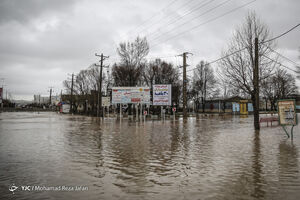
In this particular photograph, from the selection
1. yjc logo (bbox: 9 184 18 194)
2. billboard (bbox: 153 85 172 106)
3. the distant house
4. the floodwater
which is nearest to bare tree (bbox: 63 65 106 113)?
billboard (bbox: 153 85 172 106)

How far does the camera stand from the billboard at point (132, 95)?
101 ft

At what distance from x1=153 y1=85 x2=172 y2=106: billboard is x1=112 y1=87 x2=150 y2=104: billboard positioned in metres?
1.53

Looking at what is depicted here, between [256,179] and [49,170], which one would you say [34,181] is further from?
[256,179]

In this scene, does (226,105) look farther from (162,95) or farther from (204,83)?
(162,95)

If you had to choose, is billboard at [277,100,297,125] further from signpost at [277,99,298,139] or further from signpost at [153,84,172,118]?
signpost at [153,84,172,118]

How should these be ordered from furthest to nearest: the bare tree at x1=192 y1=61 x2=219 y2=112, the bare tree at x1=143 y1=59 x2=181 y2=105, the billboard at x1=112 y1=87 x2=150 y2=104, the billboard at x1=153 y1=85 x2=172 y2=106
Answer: the bare tree at x1=192 y1=61 x2=219 y2=112 < the bare tree at x1=143 y1=59 x2=181 y2=105 < the billboard at x1=153 y1=85 x2=172 y2=106 < the billboard at x1=112 y1=87 x2=150 y2=104

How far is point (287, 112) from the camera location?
1266cm

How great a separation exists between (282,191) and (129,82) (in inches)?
1453

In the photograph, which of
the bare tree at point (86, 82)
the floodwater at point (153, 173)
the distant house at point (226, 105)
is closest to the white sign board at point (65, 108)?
the bare tree at point (86, 82)

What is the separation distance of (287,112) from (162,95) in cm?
2007

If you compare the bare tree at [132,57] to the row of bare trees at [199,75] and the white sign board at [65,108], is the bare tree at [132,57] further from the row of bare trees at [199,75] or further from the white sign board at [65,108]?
the white sign board at [65,108]

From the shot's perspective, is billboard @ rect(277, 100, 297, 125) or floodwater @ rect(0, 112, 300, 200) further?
billboard @ rect(277, 100, 297, 125)

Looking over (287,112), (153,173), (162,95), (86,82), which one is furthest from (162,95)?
(86,82)

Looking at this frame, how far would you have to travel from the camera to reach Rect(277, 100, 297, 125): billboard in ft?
40.4
